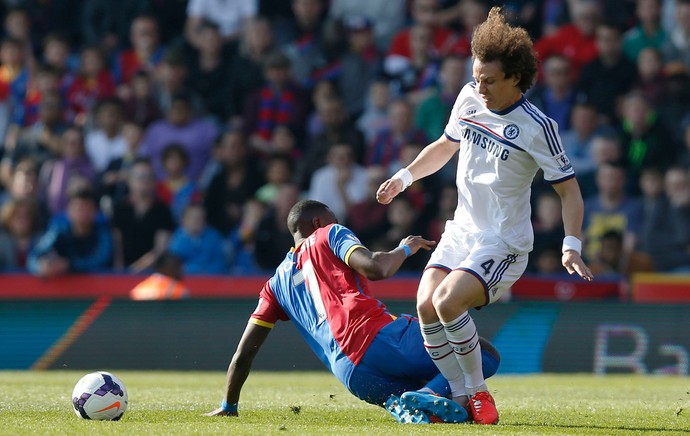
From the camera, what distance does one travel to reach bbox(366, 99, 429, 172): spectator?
16125mm

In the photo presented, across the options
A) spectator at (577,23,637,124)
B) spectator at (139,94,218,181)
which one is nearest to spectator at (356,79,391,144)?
spectator at (139,94,218,181)

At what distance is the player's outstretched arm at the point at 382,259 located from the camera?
6.43 metres

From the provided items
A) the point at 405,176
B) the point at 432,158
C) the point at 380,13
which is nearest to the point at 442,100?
the point at 380,13

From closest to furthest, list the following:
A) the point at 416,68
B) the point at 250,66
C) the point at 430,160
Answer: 1. the point at 430,160
2. the point at 416,68
3. the point at 250,66

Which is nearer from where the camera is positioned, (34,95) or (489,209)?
(489,209)

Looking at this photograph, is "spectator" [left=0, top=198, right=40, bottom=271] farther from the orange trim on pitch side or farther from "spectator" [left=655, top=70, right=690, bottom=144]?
"spectator" [left=655, top=70, right=690, bottom=144]

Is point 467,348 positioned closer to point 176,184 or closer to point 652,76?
point 652,76

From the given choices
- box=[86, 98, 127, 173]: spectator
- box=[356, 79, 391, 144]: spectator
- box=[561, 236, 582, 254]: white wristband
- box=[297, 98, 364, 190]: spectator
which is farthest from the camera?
box=[86, 98, 127, 173]: spectator

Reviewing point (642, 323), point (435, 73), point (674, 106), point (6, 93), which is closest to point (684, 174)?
point (674, 106)

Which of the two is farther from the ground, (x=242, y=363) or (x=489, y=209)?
(x=489, y=209)

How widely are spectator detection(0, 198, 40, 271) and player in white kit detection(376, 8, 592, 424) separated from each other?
10.2m

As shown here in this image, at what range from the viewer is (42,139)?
58.3 feet

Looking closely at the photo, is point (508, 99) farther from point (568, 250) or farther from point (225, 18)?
point (225, 18)

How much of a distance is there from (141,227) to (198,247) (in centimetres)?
96
